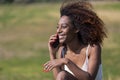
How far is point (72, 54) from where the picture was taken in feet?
24.1

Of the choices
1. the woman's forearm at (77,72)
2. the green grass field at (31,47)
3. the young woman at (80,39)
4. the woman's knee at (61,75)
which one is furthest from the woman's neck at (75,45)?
the green grass field at (31,47)

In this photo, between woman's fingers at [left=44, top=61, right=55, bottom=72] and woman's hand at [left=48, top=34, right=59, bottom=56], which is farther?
woman's hand at [left=48, top=34, right=59, bottom=56]

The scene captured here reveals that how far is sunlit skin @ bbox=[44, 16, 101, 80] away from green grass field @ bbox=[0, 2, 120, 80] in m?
2.29

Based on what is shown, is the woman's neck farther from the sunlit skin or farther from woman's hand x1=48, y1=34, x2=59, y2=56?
woman's hand x1=48, y1=34, x2=59, y2=56

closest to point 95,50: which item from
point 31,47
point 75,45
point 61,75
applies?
point 75,45

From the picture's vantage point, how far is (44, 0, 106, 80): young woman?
705 cm

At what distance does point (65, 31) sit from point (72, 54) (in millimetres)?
310

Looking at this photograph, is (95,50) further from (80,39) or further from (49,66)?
(49,66)

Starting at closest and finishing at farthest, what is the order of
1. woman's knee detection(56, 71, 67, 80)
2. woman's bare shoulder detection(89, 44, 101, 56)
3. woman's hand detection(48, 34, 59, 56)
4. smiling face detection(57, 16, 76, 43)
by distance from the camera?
woman's knee detection(56, 71, 67, 80)
woman's bare shoulder detection(89, 44, 101, 56)
smiling face detection(57, 16, 76, 43)
woman's hand detection(48, 34, 59, 56)

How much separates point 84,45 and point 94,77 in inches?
16.5

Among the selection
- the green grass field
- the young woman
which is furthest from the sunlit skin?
the green grass field

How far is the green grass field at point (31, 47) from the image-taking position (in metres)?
15.7

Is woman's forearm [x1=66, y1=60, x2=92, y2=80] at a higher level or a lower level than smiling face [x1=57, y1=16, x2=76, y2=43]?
lower

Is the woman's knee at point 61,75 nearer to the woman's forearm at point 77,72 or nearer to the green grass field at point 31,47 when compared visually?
the woman's forearm at point 77,72
